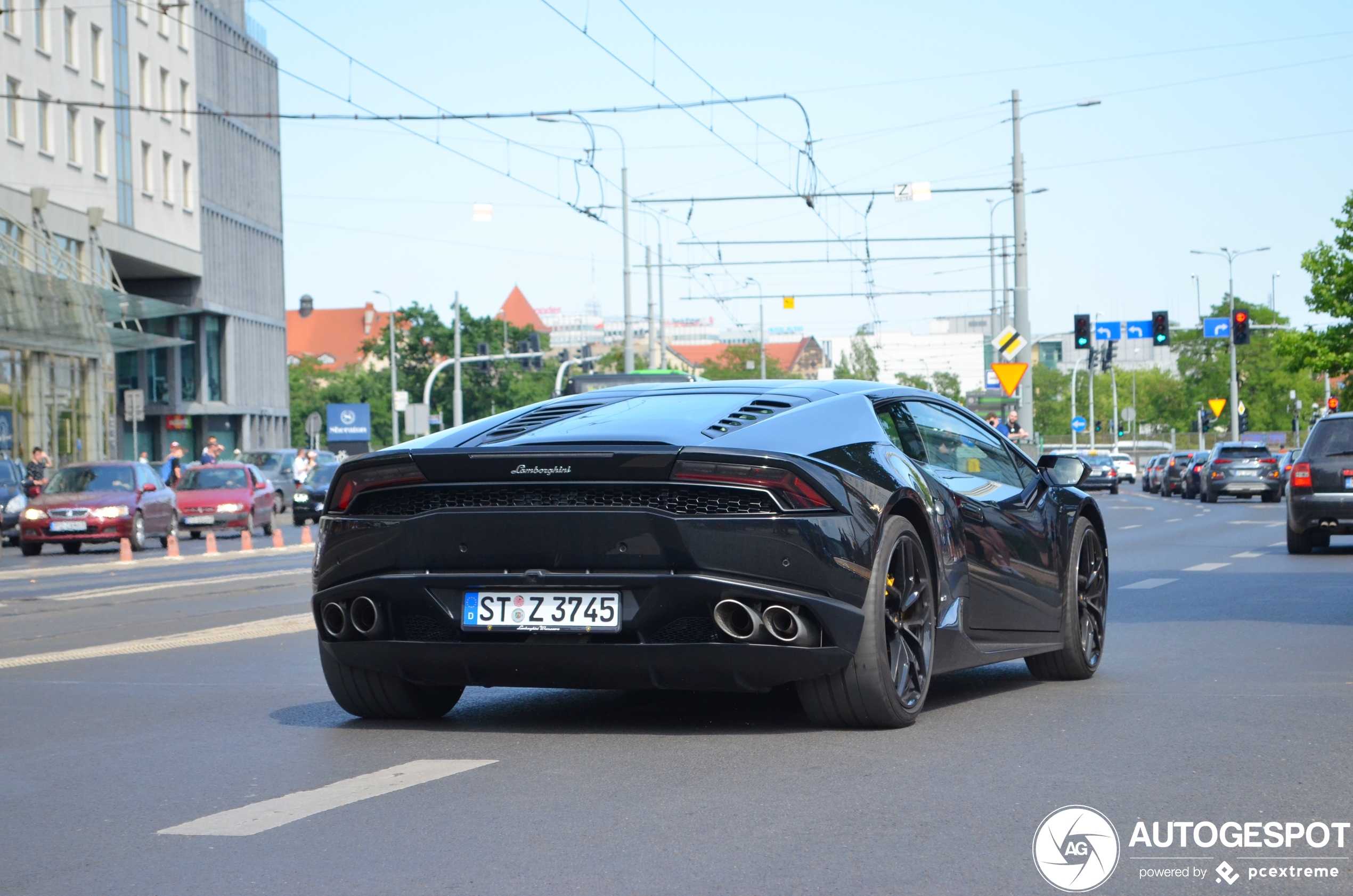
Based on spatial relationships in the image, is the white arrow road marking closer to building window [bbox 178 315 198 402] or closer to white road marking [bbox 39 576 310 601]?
white road marking [bbox 39 576 310 601]

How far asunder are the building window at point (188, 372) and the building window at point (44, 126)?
1864cm

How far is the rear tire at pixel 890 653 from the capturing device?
20.2ft

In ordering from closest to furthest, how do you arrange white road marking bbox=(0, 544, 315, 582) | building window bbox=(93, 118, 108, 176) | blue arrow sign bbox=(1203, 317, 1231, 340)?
white road marking bbox=(0, 544, 315, 582)
building window bbox=(93, 118, 108, 176)
blue arrow sign bbox=(1203, 317, 1231, 340)

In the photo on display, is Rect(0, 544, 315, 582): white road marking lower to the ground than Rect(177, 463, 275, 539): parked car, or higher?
lower

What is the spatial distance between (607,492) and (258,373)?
70636mm

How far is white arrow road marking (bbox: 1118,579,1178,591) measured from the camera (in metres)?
14.6

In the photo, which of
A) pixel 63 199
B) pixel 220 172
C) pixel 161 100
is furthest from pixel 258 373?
pixel 63 199

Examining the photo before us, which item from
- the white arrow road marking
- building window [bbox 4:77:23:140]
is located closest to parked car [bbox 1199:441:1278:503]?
building window [bbox 4:77:23:140]

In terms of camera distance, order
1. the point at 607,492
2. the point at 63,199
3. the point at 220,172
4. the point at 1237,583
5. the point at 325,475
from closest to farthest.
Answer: the point at 607,492 → the point at 1237,583 → the point at 325,475 → the point at 63,199 → the point at 220,172

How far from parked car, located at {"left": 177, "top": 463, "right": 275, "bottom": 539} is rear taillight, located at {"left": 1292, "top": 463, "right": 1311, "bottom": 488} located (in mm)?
21607

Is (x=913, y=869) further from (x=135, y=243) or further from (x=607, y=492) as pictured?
(x=135, y=243)

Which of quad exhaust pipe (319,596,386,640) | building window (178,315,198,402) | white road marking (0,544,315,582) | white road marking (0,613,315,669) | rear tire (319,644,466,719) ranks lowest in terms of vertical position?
white road marking (0,544,315,582)

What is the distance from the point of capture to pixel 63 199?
164 ft

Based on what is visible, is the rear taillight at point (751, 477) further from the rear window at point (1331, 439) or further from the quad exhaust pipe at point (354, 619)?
the rear window at point (1331, 439)
